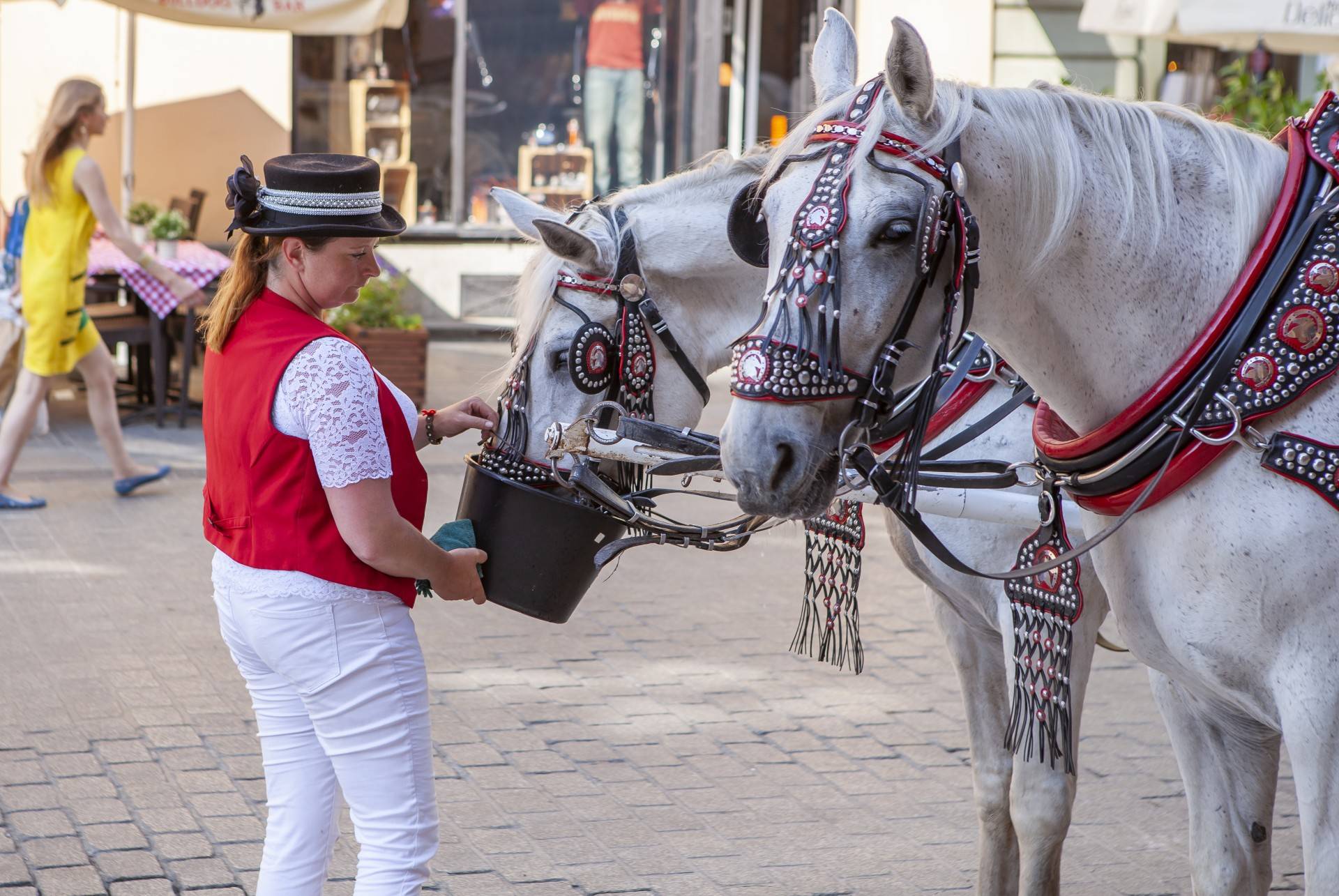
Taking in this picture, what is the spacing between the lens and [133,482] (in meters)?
7.58

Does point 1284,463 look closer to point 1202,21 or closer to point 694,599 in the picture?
point 694,599

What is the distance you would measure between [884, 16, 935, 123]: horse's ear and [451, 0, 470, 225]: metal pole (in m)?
11.9

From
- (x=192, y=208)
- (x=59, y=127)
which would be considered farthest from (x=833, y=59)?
(x=192, y=208)

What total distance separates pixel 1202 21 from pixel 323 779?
24.0 feet

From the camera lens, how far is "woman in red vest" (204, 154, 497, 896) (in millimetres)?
2471

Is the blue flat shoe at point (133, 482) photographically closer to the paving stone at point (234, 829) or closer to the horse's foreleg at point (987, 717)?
the paving stone at point (234, 829)

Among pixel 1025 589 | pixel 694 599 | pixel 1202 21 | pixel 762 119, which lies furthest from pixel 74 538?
pixel 762 119

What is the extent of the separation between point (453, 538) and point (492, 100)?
11.5 metres

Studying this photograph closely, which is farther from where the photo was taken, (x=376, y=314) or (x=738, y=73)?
(x=738, y=73)

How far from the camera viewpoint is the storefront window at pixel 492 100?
13.2 metres

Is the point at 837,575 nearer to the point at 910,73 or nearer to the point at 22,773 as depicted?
the point at 910,73

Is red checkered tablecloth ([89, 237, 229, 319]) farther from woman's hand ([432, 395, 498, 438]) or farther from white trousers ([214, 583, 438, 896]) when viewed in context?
white trousers ([214, 583, 438, 896])

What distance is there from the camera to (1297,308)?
79.8 inches

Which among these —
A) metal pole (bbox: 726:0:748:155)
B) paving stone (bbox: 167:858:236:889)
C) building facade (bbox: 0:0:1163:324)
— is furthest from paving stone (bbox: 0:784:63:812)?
metal pole (bbox: 726:0:748:155)
